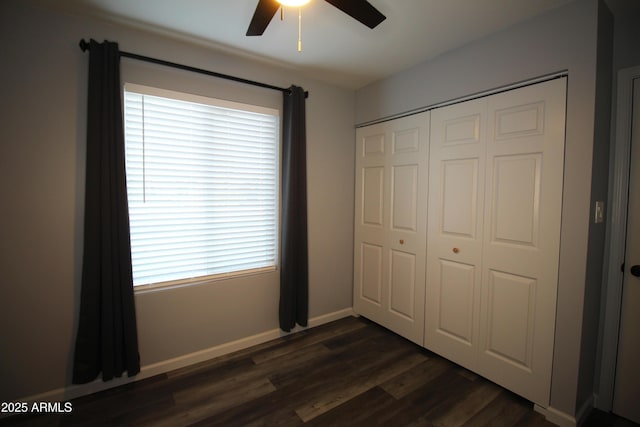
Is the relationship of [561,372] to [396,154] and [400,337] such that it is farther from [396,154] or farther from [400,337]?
[396,154]

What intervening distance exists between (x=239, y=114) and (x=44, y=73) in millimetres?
1238

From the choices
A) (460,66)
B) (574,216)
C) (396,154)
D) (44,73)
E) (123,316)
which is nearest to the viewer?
(574,216)

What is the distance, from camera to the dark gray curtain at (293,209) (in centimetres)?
261

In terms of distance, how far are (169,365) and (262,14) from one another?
253cm

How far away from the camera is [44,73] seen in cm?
175

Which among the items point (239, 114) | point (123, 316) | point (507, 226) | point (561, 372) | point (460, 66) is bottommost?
point (561, 372)

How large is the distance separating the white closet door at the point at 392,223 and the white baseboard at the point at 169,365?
638mm

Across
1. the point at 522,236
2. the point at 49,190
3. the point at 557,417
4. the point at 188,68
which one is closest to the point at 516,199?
the point at 522,236

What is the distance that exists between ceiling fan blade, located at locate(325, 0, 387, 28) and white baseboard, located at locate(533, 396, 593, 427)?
2.51 meters

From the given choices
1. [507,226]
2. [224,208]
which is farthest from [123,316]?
[507,226]

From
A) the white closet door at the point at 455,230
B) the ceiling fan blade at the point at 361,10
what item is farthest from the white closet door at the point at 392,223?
the ceiling fan blade at the point at 361,10

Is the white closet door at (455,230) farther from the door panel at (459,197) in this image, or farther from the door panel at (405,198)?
the door panel at (405,198)

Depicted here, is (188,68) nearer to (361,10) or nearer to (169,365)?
(361,10)

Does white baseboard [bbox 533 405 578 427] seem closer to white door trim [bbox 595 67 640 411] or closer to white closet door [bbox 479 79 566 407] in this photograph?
white closet door [bbox 479 79 566 407]
